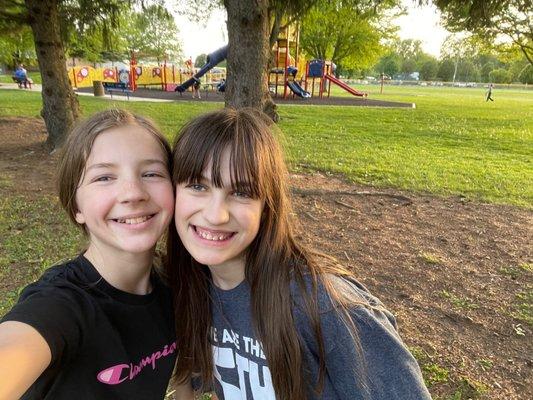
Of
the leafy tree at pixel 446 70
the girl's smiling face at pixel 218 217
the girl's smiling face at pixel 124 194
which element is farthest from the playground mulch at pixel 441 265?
the leafy tree at pixel 446 70

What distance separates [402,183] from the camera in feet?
20.2

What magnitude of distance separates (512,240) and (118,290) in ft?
13.7

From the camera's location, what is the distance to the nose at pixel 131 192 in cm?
134

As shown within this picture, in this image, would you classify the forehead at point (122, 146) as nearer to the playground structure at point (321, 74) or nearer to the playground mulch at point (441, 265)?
the playground mulch at point (441, 265)

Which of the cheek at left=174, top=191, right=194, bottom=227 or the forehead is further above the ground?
the forehead

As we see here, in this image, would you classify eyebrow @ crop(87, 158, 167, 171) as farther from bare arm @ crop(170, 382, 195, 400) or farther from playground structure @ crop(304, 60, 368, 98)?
playground structure @ crop(304, 60, 368, 98)

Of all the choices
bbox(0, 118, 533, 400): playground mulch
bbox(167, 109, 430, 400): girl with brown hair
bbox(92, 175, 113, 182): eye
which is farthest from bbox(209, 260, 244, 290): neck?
bbox(0, 118, 533, 400): playground mulch

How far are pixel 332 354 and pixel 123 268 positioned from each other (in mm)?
752

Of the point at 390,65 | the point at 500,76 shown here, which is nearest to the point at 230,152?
the point at 500,76

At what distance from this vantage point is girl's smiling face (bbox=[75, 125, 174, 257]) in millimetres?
1368

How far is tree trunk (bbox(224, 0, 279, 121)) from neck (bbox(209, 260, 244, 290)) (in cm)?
373

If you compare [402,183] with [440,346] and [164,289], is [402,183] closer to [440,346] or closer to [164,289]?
[440,346]

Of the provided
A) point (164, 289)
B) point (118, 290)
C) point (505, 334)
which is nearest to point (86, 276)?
point (118, 290)

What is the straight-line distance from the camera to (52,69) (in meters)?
7.09
